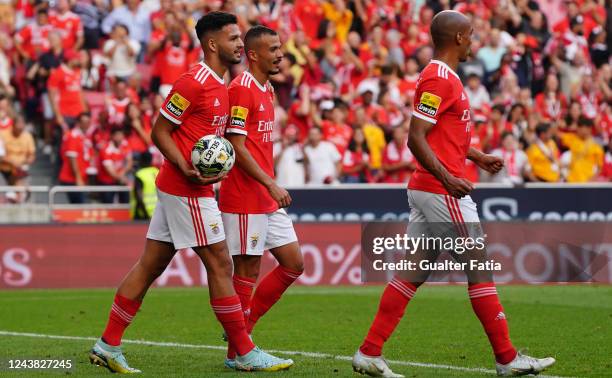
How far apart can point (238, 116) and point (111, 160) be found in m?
11.3

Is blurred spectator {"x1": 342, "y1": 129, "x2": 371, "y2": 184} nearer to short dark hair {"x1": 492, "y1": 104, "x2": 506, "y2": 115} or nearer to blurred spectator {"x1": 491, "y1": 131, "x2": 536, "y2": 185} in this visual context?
blurred spectator {"x1": 491, "y1": 131, "x2": 536, "y2": 185}

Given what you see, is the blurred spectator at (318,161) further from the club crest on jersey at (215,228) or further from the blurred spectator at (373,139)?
the club crest on jersey at (215,228)

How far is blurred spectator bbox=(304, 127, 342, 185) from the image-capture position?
2014 centimetres

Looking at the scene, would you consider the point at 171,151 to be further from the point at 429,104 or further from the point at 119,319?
the point at 429,104

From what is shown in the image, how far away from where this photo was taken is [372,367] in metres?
8.31

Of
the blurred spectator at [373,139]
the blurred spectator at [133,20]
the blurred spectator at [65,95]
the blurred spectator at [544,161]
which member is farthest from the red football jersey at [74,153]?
the blurred spectator at [544,161]

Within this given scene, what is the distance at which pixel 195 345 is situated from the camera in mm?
10680

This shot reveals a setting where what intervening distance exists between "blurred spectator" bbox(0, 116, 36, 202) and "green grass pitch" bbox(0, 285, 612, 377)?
9.94 ft

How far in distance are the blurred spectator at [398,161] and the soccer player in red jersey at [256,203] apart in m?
10.9

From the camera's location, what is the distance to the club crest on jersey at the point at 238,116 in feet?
29.8

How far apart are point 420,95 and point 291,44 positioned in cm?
1473

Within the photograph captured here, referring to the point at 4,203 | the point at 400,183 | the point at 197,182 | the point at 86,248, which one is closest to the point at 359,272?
the point at 400,183

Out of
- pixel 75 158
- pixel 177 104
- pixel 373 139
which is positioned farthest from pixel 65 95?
pixel 177 104

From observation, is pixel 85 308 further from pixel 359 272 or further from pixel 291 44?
pixel 291 44
